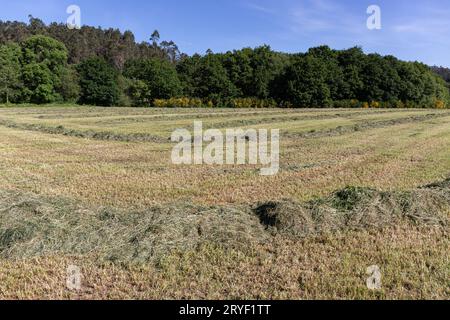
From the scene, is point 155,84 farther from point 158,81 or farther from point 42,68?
point 42,68

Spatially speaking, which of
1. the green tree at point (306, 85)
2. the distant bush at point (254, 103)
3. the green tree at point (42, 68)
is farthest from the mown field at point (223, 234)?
the green tree at point (42, 68)

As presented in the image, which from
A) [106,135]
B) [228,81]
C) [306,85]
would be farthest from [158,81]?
[106,135]

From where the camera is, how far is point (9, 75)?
82562 mm

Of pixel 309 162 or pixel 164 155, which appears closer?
pixel 309 162

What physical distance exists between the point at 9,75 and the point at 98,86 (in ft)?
53.4

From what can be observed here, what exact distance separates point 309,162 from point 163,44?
16691cm

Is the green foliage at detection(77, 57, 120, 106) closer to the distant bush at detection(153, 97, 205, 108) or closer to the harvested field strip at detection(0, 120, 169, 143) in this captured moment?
the distant bush at detection(153, 97, 205, 108)

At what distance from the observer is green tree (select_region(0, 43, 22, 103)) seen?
82.5 meters

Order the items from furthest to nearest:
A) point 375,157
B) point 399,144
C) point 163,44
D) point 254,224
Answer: point 163,44 → point 399,144 → point 375,157 → point 254,224

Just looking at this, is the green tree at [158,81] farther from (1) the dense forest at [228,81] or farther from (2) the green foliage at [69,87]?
(2) the green foliage at [69,87]

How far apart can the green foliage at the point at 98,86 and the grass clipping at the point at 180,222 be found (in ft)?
264

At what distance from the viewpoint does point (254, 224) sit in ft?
30.2

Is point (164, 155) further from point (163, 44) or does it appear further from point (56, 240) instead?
point (163, 44)
